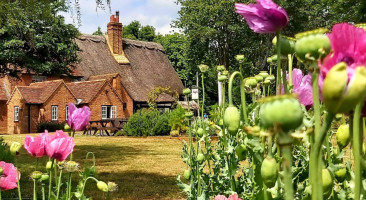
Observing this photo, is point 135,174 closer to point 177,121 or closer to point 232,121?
point 232,121

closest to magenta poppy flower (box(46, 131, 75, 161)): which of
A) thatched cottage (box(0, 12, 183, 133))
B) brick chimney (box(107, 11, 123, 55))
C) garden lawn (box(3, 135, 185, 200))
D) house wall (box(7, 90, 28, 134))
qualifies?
garden lawn (box(3, 135, 185, 200))

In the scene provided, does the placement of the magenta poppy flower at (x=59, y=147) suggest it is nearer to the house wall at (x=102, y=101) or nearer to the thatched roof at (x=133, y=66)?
the house wall at (x=102, y=101)

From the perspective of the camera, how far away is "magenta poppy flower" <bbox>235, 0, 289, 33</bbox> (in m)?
0.61

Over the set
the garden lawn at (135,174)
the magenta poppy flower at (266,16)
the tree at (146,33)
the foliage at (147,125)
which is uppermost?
the tree at (146,33)

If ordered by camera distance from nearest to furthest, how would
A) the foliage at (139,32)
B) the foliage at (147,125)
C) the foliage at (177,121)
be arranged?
the foliage at (177,121)
the foliage at (147,125)
the foliage at (139,32)

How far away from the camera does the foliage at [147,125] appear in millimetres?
18266

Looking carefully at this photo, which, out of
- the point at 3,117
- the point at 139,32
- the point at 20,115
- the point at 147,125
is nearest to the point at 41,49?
the point at 147,125

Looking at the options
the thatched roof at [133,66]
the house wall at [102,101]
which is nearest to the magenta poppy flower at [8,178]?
the house wall at [102,101]

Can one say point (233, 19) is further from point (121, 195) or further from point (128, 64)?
point (121, 195)

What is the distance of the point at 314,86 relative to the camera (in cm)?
42

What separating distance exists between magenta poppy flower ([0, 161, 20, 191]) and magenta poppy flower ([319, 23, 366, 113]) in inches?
42.1

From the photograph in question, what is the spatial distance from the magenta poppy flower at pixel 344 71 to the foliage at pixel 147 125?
1776 cm

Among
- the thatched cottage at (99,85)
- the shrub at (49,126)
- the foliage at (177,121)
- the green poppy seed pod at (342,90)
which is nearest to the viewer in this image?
the green poppy seed pod at (342,90)

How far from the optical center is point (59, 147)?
1.20 meters
